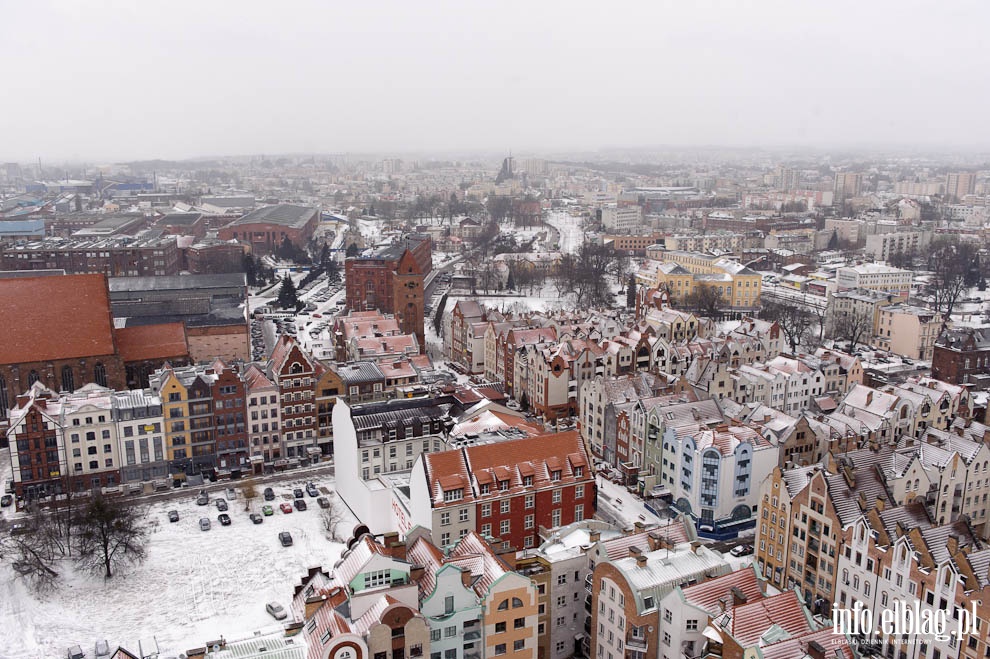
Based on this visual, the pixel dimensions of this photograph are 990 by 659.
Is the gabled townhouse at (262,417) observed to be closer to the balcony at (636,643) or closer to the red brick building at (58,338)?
the red brick building at (58,338)

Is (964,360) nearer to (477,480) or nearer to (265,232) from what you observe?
(477,480)

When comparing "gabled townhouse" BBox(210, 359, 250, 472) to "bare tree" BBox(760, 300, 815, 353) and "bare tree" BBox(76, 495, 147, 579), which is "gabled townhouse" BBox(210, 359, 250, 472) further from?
"bare tree" BBox(760, 300, 815, 353)

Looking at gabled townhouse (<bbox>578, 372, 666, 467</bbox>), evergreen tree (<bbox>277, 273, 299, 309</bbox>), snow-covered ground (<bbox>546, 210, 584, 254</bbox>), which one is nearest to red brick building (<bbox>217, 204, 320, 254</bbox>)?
evergreen tree (<bbox>277, 273, 299, 309</bbox>)

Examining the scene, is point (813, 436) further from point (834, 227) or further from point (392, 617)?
point (834, 227)

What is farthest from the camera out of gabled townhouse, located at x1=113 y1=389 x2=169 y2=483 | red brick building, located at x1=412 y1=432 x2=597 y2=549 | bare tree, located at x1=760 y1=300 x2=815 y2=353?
bare tree, located at x1=760 y1=300 x2=815 y2=353

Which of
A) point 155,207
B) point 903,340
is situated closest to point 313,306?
point 903,340

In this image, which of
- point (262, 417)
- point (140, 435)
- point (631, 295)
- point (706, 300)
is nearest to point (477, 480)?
point (262, 417)

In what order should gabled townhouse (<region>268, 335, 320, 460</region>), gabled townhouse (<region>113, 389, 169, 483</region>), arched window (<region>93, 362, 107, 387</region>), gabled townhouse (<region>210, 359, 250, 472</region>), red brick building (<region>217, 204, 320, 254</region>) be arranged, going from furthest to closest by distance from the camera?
red brick building (<region>217, 204, 320, 254</region>) < arched window (<region>93, 362, 107, 387</region>) < gabled townhouse (<region>268, 335, 320, 460</region>) < gabled townhouse (<region>210, 359, 250, 472</region>) < gabled townhouse (<region>113, 389, 169, 483</region>)

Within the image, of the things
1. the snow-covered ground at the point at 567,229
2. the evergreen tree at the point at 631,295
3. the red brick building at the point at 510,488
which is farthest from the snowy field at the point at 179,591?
the snow-covered ground at the point at 567,229
